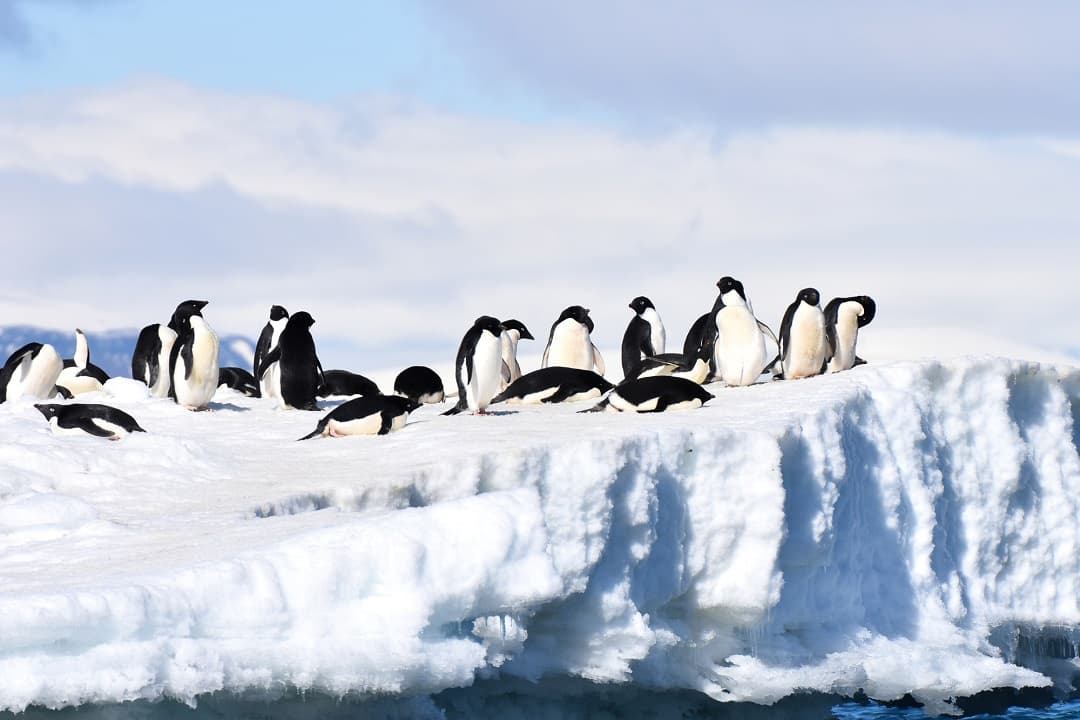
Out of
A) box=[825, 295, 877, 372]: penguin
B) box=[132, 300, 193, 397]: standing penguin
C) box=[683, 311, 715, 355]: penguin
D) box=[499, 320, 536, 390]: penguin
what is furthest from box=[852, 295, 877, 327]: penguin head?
box=[132, 300, 193, 397]: standing penguin

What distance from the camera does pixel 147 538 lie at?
7.82m

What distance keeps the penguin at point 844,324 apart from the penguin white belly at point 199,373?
593 cm

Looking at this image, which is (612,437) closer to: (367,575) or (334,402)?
(367,575)

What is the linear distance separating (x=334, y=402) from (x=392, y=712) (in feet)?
32.7

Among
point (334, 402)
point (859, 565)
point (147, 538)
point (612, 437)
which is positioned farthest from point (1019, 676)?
point (334, 402)

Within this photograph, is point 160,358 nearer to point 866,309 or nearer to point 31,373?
point 31,373

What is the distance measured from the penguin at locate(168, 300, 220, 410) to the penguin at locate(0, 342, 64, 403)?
3.17m

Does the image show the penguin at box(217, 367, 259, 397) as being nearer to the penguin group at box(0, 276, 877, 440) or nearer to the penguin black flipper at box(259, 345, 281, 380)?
the penguin group at box(0, 276, 877, 440)

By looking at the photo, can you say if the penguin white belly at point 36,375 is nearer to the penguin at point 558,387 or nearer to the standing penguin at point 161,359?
the standing penguin at point 161,359

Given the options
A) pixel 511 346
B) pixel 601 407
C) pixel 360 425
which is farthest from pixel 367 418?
pixel 511 346

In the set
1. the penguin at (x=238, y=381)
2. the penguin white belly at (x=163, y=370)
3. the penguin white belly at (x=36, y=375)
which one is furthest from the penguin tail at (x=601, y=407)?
the penguin white belly at (x=36, y=375)

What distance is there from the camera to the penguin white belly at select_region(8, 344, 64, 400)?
691 inches

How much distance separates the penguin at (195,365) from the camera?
14797mm

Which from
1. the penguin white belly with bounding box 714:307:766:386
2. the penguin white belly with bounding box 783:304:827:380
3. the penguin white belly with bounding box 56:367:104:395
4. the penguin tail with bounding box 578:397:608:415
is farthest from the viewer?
the penguin white belly with bounding box 56:367:104:395
